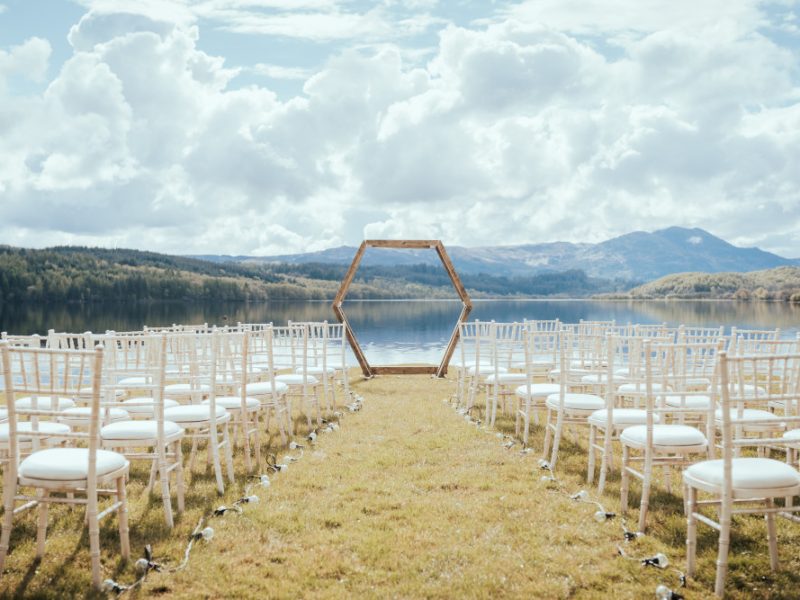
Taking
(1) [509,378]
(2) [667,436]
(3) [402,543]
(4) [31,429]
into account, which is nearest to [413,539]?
(3) [402,543]

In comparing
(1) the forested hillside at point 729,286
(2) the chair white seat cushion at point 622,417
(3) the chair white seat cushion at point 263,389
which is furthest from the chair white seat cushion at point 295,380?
(1) the forested hillside at point 729,286

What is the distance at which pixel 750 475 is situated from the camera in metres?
3.57

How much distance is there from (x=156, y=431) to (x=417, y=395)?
741 centimetres

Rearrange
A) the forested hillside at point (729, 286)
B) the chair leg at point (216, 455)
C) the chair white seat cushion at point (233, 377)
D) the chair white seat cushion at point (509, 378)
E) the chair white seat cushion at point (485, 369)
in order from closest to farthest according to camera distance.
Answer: the chair leg at point (216, 455)
the chair white seat cushion at point (233, 377)
the chair white seat cushion at point (509, 378)
the chair white seat cushion at point (485, 369)
the forested hillside at point (729, 286)

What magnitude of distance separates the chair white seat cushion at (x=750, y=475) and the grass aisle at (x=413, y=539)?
66 centimetres

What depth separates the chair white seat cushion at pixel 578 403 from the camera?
6266mm

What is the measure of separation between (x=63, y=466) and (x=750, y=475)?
396 cm

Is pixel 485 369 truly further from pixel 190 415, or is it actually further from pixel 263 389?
pixel 190 415

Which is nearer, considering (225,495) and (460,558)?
(460,558)

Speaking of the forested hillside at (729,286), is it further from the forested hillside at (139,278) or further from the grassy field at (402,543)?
the grassy field at (402,543)

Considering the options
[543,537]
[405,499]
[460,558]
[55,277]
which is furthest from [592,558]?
[55,277]

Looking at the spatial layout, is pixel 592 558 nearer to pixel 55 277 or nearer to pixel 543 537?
pixel 543 537

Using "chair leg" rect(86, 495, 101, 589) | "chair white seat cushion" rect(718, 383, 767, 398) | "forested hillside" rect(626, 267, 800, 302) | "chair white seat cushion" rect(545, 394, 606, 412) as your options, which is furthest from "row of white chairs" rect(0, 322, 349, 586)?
"forested hillside" rect(626, 267, 800, 302)

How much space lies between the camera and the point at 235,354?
676 cm
